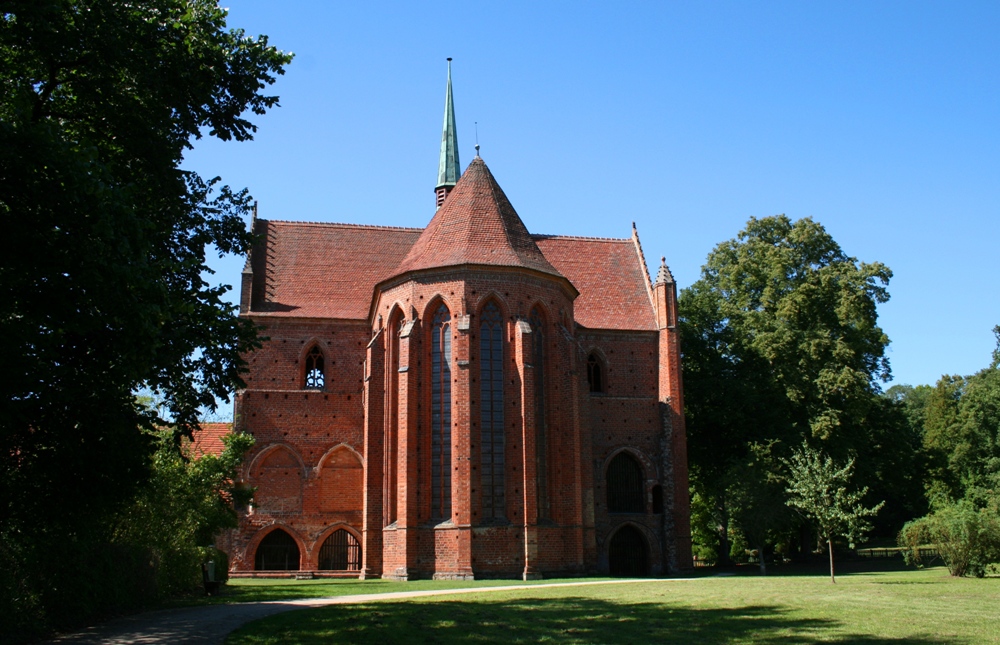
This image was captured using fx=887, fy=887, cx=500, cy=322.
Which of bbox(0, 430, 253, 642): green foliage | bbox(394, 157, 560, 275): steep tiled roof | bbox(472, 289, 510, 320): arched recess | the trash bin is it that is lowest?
the trash bin

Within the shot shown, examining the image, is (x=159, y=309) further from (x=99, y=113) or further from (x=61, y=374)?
(x=99, y=113)

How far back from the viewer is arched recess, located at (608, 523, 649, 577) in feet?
117

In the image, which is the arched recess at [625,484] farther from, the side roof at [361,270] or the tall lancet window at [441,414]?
the tall lancet window at [441,414]

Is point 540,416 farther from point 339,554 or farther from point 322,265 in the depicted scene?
point 322,265

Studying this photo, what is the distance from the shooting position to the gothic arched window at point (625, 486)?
3600 centimetres

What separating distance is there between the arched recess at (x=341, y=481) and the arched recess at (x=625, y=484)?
390 inches

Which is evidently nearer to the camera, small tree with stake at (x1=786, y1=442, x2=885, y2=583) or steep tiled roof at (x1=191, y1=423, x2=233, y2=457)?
small tree with stake at (x1=786, y1=442, x2=885, y2=583)

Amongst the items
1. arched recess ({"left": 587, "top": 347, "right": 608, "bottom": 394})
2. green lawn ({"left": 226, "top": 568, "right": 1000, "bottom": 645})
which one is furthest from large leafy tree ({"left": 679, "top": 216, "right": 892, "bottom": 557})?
green lawn ({"left": 226, "top": 568, "right": 1000, "bottom": 645})

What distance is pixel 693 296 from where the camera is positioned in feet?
144

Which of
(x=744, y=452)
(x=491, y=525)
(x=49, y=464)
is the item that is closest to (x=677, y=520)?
(x=744, y=452)

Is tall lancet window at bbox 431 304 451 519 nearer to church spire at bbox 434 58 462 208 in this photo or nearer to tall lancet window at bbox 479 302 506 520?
tall lancet window at bbox 479 302 506 520

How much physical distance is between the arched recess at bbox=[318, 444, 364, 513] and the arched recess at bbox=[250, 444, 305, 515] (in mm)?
908

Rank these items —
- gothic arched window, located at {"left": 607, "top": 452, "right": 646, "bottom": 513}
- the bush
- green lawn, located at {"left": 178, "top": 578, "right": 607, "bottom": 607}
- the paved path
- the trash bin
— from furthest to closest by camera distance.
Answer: gothic arched window, located at {"left": 607, "top": 452, "right": 646, "bottom": 513}
the bush
the trash bin
green lawn, located at {"left": 178, "top": 578, "right": 607, "bottom": 607}
the paved path

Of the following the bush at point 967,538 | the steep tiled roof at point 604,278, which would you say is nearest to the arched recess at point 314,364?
the steep tiled roof at point 604,278
